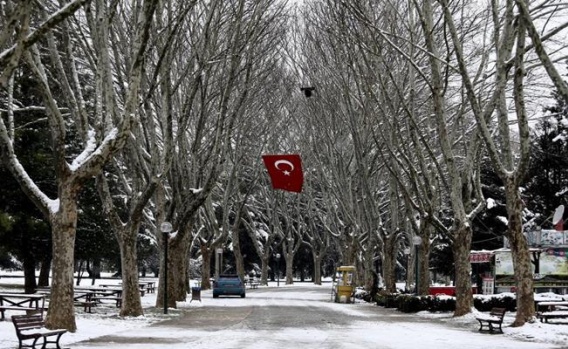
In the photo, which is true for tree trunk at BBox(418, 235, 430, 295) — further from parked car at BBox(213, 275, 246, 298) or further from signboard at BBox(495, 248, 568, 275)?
parked car at BBox(213, 275, 246, 298)

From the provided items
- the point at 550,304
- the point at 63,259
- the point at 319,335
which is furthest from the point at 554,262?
the point at 63,259

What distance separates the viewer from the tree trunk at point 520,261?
60.0ft

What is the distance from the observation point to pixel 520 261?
18453mm

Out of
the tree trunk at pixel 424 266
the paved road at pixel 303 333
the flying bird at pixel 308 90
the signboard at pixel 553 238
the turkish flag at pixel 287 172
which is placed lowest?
the paved road at pixel 303 333

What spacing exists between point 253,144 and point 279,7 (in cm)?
2007

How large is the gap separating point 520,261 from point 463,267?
4.27 metres

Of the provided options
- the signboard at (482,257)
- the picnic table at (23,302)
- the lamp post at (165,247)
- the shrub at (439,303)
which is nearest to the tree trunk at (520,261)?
the shrub at (439,303)

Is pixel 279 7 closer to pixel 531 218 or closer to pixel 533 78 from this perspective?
pixel 533 78

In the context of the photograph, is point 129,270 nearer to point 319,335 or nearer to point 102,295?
point 319,335

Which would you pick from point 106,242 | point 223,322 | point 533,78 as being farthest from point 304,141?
point 223,322

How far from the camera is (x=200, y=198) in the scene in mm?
25938

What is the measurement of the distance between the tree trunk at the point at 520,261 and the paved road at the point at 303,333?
4.23 feet

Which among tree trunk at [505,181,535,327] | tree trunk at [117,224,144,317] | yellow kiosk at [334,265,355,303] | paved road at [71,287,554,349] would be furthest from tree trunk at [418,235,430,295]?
tree trunk at [117,224,144,317]

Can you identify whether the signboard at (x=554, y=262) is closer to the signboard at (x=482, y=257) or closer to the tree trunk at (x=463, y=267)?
the signboard at (x=482, y=257)
